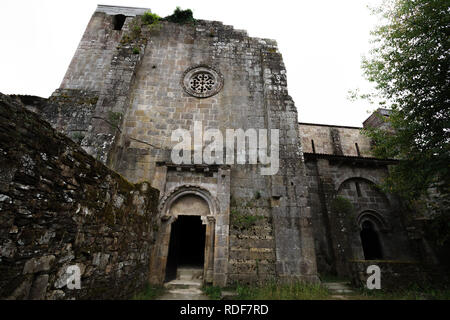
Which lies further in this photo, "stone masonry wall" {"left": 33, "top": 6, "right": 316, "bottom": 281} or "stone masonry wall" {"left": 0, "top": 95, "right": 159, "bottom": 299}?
"stone masonry wall" {"left": 33, "top": 6, "right": 316, "bottom": 281}

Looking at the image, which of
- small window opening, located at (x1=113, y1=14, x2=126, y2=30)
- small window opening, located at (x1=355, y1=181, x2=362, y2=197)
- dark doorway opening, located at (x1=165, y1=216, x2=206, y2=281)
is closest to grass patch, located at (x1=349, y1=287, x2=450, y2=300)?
small window opening, located at (x1=355, y1=181, x2=362, y2=197)

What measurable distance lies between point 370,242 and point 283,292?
8.28m

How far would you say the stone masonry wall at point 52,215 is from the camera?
211cm

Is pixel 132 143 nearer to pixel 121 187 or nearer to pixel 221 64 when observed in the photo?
pixel 121 187

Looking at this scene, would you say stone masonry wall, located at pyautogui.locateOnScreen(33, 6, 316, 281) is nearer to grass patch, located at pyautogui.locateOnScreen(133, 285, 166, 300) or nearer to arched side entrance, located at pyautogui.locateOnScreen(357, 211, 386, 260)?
grass patch, located at pyautogui.locateOnScreen(133, 285, 166, 300)

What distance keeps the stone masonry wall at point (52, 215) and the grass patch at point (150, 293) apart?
750 millimetres

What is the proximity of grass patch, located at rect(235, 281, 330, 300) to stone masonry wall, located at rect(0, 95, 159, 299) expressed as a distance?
306 centimetres

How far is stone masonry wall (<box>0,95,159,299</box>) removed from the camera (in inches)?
83.1

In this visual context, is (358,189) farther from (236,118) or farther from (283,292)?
(283,292)

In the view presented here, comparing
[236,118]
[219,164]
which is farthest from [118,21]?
[219,164]

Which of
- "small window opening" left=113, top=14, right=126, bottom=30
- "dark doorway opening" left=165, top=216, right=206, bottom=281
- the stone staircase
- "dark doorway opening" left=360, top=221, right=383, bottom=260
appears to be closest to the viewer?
the stone staircase

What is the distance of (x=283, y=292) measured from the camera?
17.3 feet
